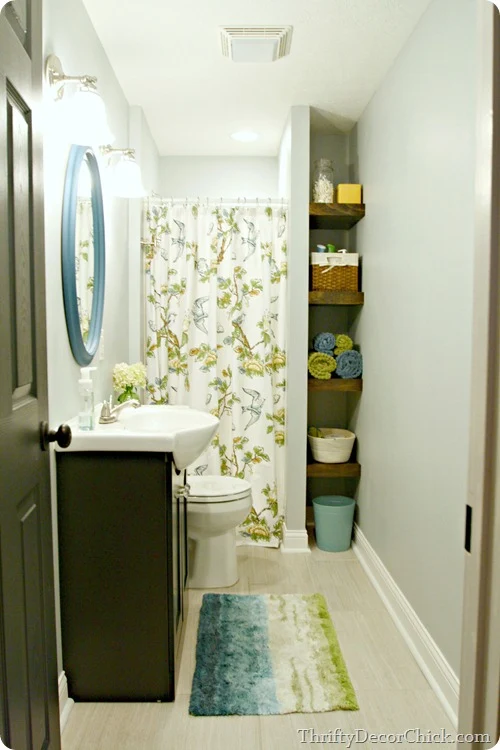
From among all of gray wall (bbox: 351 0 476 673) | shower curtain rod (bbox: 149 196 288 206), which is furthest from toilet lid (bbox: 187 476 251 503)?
shower curtain rod (bbox: 149 196 288 206)

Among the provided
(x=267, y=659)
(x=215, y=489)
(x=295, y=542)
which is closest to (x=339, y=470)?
(x=295, y=542)

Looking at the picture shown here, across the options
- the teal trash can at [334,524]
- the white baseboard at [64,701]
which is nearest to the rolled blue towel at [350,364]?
the teal trash can at [334,524]

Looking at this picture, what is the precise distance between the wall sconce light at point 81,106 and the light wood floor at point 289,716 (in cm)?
195

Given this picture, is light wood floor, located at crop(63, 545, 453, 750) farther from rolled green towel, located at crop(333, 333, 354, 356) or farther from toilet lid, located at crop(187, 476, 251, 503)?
rolled green towel, located at crop(333, 333, 354, 356)

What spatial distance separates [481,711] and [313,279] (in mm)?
2723

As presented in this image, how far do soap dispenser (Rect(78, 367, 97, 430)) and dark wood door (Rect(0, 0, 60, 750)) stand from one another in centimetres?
69

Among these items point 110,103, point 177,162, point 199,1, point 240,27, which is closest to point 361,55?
point 240,27

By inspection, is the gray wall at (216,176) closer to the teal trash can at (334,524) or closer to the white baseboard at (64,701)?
the teal trash can at (334,524)

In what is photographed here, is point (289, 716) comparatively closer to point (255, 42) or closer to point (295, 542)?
point (295, 542)

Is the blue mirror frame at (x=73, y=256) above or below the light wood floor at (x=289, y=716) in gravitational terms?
above

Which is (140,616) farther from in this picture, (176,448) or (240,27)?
(240,27)

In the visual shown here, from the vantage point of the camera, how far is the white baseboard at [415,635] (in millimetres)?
1964

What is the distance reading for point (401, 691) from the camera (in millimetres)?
2090

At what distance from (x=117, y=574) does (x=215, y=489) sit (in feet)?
3.14
